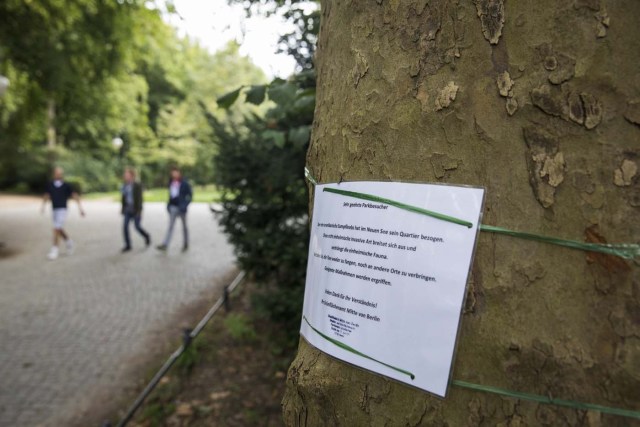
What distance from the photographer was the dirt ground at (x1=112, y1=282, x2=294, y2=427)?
3.87 m

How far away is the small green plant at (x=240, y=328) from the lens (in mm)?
5318

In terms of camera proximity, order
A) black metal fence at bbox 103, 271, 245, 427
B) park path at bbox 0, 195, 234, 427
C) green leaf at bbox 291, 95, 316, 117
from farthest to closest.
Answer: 1. park path at bbox 0, 195, 234, 427
2. black metal fence at bbox 103, 271, 245, 427
3. green leaf at bbox 291, 95, 316, 117

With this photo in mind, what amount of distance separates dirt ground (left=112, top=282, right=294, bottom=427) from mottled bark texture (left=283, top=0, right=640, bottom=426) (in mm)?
3243

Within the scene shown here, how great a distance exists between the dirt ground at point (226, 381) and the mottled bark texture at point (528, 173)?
3.24 metres

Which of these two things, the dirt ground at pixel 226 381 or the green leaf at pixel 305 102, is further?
the dirt ground at pixel 226 381

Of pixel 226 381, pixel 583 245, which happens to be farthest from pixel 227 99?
pixel 226 381

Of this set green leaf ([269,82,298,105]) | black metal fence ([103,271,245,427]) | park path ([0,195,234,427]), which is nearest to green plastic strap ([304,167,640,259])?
green leaf ([269,82,298,105])

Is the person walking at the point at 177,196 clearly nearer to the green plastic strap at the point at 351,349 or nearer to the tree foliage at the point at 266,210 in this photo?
the tree foliage at the point at 266,210

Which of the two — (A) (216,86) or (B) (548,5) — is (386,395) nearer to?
(B) (548,5)

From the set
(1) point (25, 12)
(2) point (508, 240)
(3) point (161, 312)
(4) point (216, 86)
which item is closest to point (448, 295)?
(2) point (508, 240)

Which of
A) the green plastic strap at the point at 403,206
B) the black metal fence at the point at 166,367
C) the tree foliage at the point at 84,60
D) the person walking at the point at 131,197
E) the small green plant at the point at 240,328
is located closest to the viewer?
the green plastic strap at the point at 403,206

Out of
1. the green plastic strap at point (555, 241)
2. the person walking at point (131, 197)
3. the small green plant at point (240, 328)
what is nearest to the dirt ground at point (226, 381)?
the small green plant at point (240, 328)

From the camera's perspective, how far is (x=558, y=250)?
0.86 m

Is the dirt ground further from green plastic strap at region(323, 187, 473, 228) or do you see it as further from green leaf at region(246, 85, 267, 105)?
green plastic strap at region(323, 187, 473, 228)
